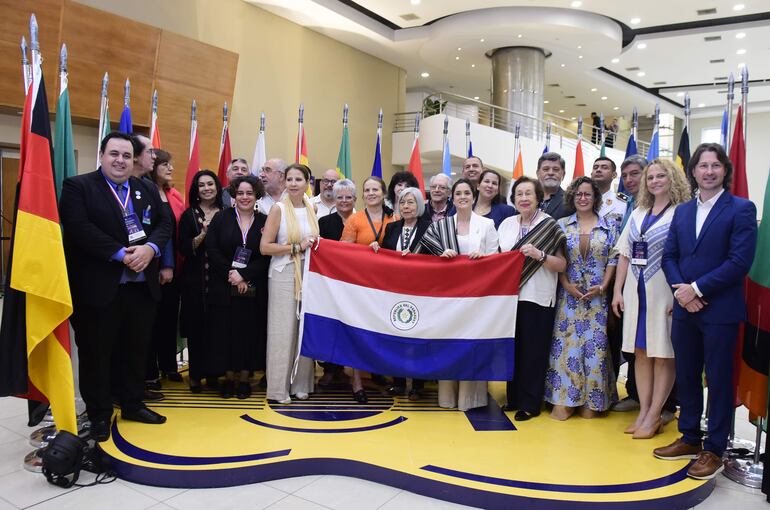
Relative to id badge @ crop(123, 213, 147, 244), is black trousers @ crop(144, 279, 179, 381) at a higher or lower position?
lower

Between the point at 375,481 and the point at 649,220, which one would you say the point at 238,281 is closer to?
the point at 375,481

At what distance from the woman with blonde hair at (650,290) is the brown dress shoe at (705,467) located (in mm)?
463

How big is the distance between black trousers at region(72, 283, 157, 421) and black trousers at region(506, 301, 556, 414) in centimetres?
230

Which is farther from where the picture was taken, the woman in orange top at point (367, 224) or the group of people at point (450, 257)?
the woman in orange top at point (367, 224)

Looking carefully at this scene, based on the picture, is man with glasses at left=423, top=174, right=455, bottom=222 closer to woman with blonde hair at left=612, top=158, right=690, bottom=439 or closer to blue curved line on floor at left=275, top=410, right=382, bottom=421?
woman with blonde hair at left=612, top=158, right=690, bottom=439

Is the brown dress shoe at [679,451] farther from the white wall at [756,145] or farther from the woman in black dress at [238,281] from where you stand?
the white wall at [756,145]

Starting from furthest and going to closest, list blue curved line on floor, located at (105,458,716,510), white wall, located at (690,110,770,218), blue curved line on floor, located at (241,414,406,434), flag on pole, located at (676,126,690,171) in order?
white wall, located at (690,110,770,218) → flag on pole, located at (676,126,690,171) → blue curved line on floor, located at (241,414,406,434) → blue curved line on floor, located at (105,458,716,510)

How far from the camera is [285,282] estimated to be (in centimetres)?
376

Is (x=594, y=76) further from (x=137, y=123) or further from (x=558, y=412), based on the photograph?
(x=558, y=412)

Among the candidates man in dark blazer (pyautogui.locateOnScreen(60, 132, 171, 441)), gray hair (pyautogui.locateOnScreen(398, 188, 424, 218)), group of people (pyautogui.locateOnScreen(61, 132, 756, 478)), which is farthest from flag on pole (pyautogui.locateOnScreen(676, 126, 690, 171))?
man in dark blazer (pyautogui.locateOnScreen(60, 132, 171, 441))

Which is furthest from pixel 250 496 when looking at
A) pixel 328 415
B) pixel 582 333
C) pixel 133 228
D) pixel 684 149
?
pixel 684 149

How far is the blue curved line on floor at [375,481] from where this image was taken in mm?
2490

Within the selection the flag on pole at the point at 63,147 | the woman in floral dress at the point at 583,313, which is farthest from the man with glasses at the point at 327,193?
the woman in floral dress at the point at 583,313

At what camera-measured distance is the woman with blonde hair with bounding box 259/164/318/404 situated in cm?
373
